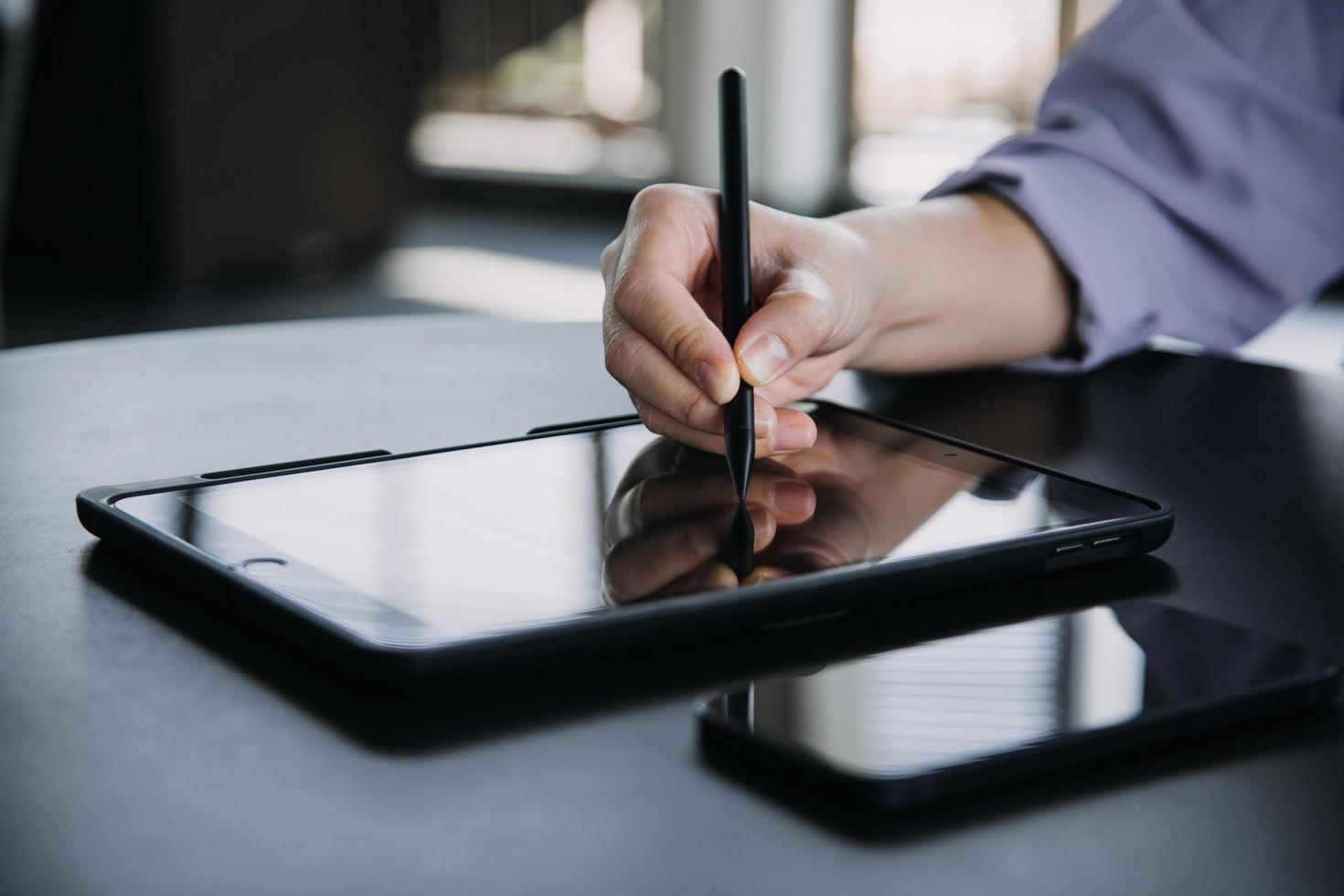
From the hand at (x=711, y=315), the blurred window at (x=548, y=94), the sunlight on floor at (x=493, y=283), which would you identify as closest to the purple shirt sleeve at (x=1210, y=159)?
the hand at (x=711, y=315)

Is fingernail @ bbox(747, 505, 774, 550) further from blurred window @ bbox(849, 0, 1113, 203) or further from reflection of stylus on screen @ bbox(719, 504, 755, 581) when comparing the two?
blurred window @ bbox(849, 0, 1113, 203)

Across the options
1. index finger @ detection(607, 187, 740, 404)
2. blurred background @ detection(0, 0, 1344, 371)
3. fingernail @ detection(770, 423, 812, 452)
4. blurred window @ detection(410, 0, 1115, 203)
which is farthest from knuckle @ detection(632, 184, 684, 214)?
blurred window @ detection(410, 0, 1115, 203)

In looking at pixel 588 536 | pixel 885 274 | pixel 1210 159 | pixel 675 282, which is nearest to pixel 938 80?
pixel 1210 159

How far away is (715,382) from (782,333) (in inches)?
1.2

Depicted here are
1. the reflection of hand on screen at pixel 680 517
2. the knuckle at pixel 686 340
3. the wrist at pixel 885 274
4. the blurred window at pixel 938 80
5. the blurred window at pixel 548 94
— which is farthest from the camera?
the blurred window at pixel 548 94

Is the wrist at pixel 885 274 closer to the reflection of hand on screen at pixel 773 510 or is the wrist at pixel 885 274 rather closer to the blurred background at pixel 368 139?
the reflection of hand on screen at pixel 773 510

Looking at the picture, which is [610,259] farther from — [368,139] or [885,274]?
[368,139]

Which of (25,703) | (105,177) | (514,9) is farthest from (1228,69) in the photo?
(514,9)

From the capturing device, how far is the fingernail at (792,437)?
44 centimetres

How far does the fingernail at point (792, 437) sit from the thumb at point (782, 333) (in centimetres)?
2

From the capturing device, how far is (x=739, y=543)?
348 mm

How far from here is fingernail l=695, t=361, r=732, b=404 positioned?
0.41m

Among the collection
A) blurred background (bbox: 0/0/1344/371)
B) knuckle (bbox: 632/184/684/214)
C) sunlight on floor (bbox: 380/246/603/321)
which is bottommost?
sunlight on floor (bbox: 380/246/603/321)

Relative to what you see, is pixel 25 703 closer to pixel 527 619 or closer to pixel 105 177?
pixel 527 619
